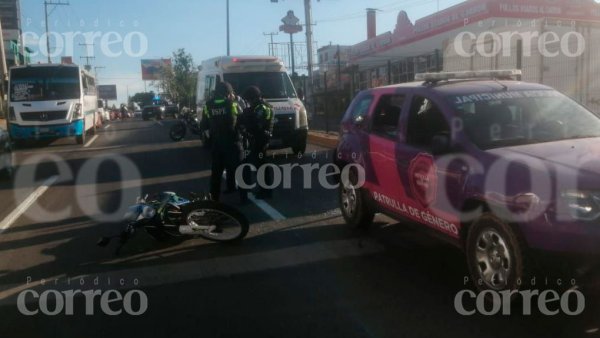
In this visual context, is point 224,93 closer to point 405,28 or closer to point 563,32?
point 563,32

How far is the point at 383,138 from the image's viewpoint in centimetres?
608

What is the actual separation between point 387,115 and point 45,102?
1631cm

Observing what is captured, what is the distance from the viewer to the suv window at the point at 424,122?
5.31 meters

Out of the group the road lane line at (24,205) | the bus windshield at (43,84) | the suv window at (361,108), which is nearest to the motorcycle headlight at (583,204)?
the suv window at (361,108)

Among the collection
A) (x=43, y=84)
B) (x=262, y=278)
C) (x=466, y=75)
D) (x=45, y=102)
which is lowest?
(x=262, y=278)

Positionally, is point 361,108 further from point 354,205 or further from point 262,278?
point 262,278

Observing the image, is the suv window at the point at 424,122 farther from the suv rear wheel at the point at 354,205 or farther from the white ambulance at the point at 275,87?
the white ambulance at the point at 275,87

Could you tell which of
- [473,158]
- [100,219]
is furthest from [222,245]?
[473,158]

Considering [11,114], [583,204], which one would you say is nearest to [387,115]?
[583,204]

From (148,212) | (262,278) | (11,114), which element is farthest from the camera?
(11,114)

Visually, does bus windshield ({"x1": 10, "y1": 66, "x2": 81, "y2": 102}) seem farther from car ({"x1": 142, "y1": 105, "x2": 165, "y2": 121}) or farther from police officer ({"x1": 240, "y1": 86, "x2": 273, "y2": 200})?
car ({"x1": 142, "y1": 105, "x2": 165, "y2": 121})

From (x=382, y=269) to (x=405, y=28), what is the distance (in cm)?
2829

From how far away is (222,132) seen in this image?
26.7 feet

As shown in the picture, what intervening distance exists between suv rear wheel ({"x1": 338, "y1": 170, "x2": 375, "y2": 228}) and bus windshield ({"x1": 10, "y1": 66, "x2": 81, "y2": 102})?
15778mm
